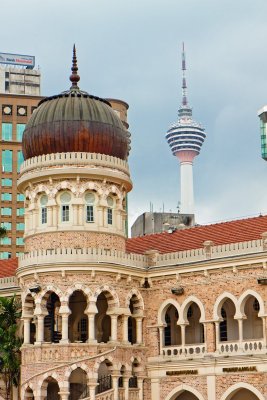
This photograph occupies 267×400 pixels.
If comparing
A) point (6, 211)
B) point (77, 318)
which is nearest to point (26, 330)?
point (77, 318)

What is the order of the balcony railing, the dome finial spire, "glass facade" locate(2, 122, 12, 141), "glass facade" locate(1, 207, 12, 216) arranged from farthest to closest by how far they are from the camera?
1. "glass facade" locate(1, 207, 12, 216)
2. "glass facade" locate(2, 122, 12, 141)
3. the dome finial spire
4. the balcony railing

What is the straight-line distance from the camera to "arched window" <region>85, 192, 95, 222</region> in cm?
4488

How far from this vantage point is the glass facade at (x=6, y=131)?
388ft

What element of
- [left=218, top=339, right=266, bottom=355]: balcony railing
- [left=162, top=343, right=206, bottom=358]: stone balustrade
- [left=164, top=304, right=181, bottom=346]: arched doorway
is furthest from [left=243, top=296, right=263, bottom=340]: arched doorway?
[left=164, top=304, right=181, bottom=346]: arched doorway

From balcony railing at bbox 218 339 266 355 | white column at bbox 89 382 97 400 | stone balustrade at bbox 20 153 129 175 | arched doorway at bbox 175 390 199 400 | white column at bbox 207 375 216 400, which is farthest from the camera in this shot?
arched doorway at bbox 175 390 199 400

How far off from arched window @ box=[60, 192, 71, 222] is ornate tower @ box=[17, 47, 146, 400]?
0.05m

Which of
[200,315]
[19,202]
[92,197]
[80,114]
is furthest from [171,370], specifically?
[19,202]

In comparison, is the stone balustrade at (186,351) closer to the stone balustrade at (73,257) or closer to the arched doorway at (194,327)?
the arched doorway at (194,327)

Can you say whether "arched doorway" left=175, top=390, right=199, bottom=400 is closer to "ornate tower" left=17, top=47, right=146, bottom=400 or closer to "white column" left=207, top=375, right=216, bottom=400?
"ornate tower" left=17, top=47, right=146, bottom=400

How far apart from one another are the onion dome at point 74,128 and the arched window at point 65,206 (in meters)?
2.23

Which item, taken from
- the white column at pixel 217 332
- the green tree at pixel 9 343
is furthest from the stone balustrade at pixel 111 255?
the green tree at pixel 9 343

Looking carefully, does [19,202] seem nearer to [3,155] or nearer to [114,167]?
[3,155]

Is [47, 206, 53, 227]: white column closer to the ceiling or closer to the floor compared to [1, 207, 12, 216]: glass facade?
closer to the floor

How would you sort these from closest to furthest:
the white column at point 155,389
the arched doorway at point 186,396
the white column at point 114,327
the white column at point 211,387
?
1. the white column at point 211,387
2. the white column at point 114,327
3. the white column at point 155,389
4. the arched doorway at point 186,396
